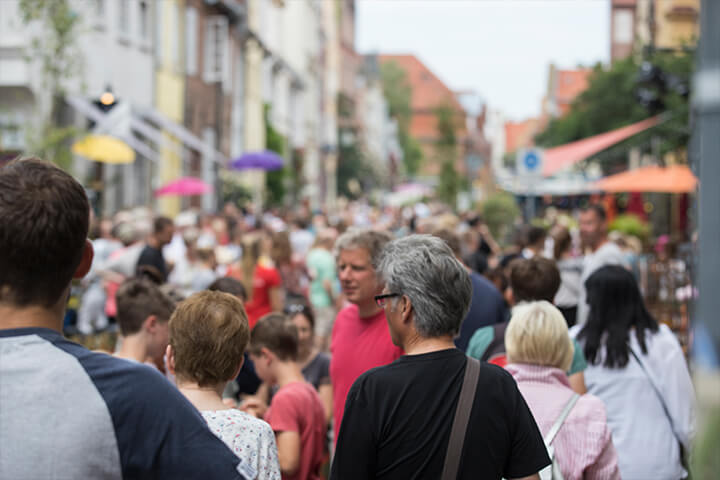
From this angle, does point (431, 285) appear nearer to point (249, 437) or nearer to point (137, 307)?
point (249, 437)

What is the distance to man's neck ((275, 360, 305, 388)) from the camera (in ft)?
14.8

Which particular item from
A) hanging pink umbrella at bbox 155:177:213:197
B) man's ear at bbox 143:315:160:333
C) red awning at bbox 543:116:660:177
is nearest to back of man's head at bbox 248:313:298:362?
man's ear at bbox 143:315:160:333

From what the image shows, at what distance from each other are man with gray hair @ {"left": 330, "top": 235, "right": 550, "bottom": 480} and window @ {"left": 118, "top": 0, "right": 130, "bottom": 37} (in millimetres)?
18597

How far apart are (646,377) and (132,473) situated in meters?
3.29

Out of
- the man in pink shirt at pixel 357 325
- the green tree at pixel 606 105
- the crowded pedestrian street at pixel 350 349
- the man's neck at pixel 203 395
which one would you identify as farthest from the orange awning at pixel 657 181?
the man's neck at pixel 203 395

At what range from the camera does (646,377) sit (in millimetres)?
4465

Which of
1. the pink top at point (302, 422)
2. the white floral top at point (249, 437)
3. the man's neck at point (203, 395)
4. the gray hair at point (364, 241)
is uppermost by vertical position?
the gray hair at point (364, 241)

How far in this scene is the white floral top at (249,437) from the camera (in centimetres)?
287

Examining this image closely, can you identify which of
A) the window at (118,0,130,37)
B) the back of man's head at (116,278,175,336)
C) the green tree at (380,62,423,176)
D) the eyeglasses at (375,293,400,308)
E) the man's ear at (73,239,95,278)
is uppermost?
the green tree at (380,62,423,176)

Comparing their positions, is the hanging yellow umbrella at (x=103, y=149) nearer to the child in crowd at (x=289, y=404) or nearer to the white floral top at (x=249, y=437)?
the child in crowd at (x=289, y=404)

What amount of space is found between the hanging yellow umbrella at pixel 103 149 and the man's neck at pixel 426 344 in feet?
39.0

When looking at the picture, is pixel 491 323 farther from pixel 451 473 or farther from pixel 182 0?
pixel 182 0

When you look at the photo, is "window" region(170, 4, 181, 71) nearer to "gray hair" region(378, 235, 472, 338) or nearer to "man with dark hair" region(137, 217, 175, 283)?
"man with dark hair" region(137, 217, 175, 283)

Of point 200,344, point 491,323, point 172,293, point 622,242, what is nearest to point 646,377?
point 491,323
